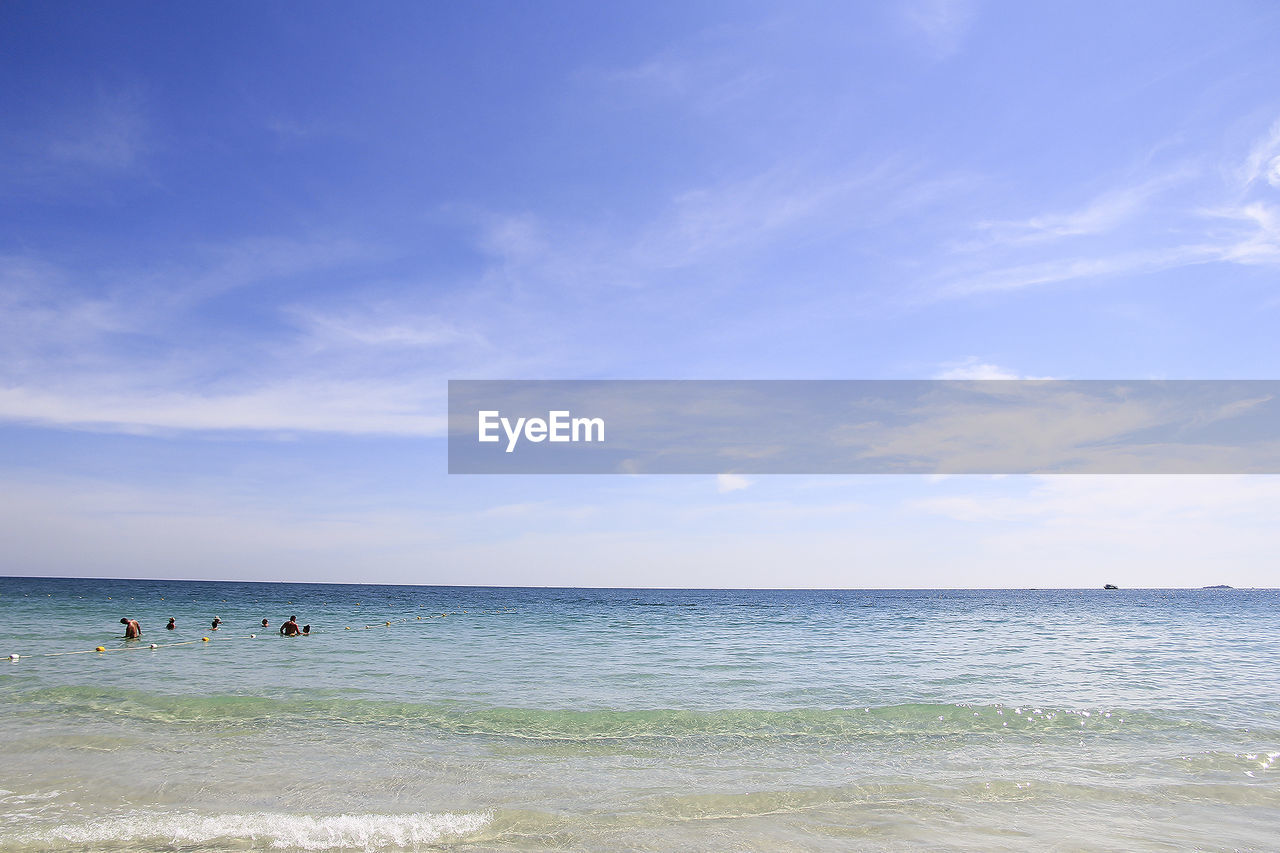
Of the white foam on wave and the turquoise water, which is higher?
the white foam on wave

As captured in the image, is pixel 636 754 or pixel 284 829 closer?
pixel 284 829

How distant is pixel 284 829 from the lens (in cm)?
799

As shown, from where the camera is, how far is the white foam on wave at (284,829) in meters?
7.65

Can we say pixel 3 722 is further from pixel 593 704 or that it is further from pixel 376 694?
pixel 593 704

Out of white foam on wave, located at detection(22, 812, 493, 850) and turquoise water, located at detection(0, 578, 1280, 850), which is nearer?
white foam on wave, located at detection(22, 812, 493, 850)

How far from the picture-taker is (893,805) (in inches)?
356

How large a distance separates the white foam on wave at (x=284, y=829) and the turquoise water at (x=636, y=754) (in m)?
0.04

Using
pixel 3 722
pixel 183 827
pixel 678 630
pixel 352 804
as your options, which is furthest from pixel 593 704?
pixel 678 630

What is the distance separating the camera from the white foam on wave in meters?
7.65

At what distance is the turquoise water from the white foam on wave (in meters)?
0.04

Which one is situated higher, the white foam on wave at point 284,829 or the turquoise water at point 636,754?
the white foam on wave at point 284,829

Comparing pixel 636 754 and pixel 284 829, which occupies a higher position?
pixel 284 829

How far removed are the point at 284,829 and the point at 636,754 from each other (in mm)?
5539

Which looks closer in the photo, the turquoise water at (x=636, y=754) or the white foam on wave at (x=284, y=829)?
the white foam on wave at (x=284, y=829)
